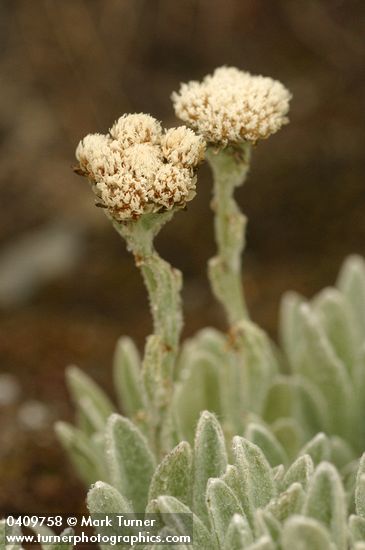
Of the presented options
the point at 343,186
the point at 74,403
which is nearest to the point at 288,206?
the point at 343,186

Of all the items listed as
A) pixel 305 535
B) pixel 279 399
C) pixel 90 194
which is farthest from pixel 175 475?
pixel 90 194

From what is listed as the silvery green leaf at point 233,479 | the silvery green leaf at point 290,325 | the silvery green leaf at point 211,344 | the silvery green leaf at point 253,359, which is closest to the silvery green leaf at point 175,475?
the silvery green leaf at point 233,479

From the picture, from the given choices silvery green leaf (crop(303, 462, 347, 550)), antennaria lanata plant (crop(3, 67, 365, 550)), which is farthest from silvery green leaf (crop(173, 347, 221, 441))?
silvery green leaf (crop(303, 462, 347, 550))

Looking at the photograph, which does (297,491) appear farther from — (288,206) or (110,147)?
(288,206)

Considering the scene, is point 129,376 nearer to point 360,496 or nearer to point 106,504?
point 106,504

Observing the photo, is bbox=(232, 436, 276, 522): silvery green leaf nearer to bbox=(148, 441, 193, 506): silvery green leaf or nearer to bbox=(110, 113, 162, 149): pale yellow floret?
bbox=(148, 441, 193, 506): silvery green leaf

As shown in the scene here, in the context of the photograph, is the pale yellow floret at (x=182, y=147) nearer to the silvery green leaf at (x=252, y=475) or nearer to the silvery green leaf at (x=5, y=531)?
the silvery green leaf at (x=252, y=475)
